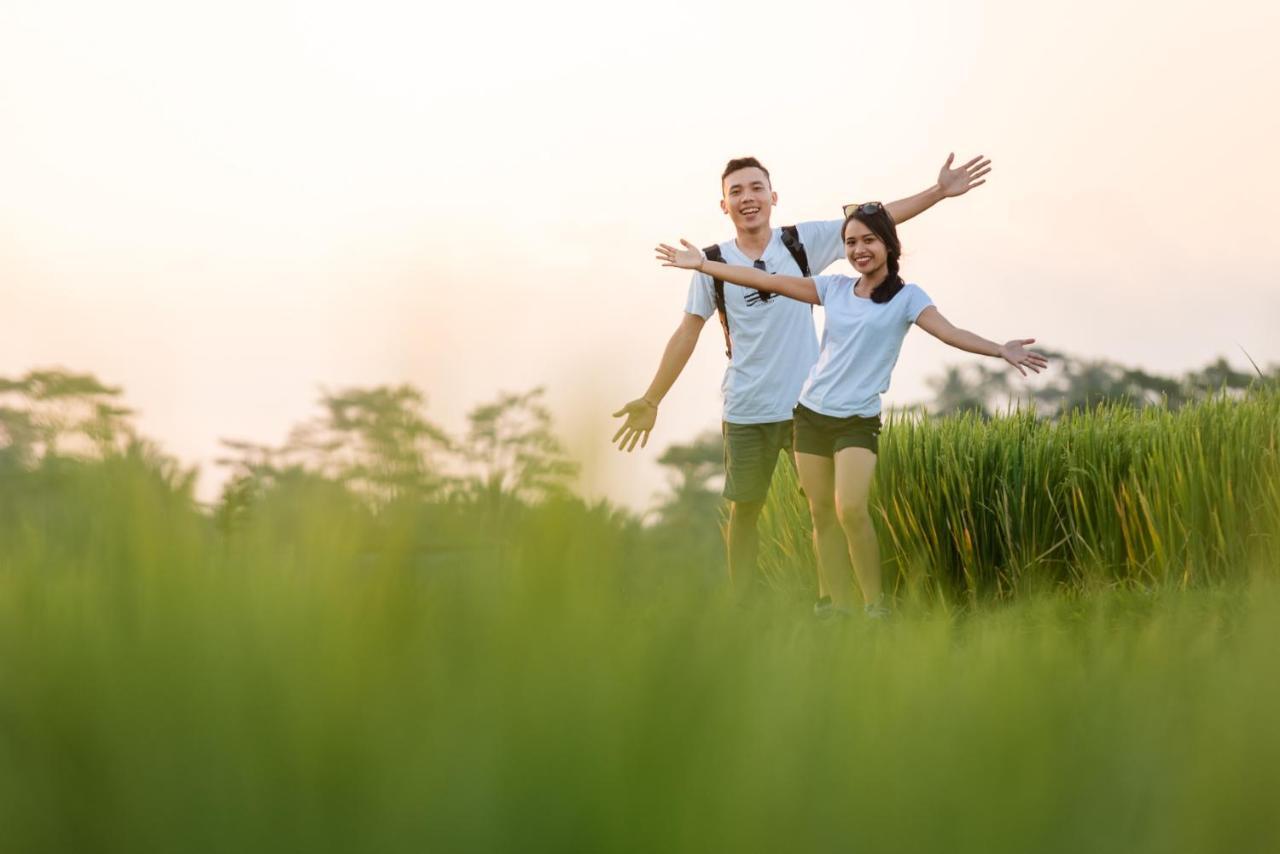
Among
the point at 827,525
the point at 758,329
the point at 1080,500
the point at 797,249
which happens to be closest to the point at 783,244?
the point at 797,249

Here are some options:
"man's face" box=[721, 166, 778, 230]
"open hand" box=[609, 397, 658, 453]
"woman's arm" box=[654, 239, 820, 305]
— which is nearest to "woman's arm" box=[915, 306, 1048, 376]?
"woman's arm" box=[654, 239, 820, 305]

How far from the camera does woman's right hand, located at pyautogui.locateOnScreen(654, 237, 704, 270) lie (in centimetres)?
614

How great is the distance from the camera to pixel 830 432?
6.15 meters

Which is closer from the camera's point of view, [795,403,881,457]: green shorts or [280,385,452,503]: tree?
[280,385,452,503]: tree

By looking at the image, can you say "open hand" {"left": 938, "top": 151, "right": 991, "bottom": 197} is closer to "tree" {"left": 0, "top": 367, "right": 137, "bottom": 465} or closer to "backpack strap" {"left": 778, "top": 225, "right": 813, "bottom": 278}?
"backpack strap" {"left": 778, "top": 225, "right": 813, "bottom": 278}

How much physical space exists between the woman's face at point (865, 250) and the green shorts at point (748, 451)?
95cm

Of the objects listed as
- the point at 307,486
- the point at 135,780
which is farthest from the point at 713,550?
the point at 135,780

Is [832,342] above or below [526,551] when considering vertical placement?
above

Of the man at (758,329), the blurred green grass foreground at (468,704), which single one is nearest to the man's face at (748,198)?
the man at (758,329)

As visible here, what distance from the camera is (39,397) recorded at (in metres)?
1.56

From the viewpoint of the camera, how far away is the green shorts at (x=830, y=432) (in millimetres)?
6062

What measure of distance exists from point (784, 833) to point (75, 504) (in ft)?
3.10

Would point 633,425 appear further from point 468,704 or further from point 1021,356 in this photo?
point 1021,356

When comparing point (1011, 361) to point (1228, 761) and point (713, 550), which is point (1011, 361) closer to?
point (1228, 761)
